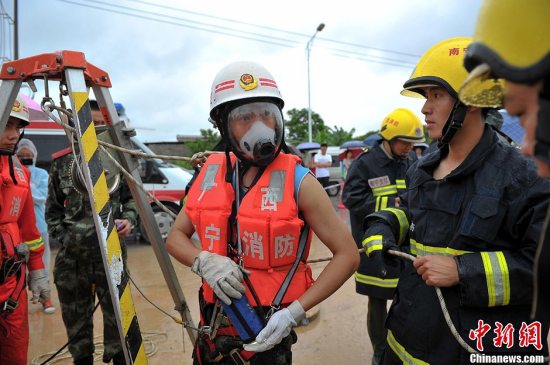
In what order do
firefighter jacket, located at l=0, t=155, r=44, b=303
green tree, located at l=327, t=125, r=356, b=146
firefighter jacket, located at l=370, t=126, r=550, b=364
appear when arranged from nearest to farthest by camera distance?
1. firefighter jacket, located at l=370, t=126, r=550, b=364
2. firefighter jacket, located at l=0, t=155, r=44, b=303
3. green tree, located at l=327, t=125, r=356, b=146

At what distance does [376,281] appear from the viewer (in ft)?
10.5

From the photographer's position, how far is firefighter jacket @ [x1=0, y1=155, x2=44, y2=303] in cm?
243

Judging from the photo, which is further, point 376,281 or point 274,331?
point 376,281

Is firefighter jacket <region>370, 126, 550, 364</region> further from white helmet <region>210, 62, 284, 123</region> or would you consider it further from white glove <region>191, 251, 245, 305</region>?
white helmet <region>210, 62, 284, 123</region>

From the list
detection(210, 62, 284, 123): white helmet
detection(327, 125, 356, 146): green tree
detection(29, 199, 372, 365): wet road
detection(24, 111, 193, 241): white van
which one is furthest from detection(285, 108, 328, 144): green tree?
detection(210, 62, 284, 123): white helmet

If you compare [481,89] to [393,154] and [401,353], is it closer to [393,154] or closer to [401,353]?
[401,353]

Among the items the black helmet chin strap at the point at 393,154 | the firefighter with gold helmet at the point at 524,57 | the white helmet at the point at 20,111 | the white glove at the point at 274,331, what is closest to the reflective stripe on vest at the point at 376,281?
the black helmet chin strap at the point at 393,154

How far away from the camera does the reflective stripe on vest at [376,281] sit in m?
3.15

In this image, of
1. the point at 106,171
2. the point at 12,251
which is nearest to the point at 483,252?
the point at 106,171

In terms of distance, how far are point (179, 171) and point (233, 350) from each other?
7292 millimetres

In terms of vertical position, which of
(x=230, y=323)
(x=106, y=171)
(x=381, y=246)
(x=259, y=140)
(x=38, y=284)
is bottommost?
(x=38, y=284)

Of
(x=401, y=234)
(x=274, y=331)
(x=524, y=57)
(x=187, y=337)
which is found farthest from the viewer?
(x=187, y=337)

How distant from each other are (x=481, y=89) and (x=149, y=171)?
7830 millimetres

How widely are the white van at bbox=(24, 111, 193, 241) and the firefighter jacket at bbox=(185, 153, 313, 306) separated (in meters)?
6.44
